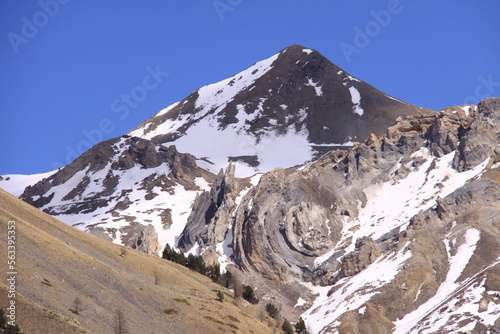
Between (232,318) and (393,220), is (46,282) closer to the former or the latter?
(232,318)

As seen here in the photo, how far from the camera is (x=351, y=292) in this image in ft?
436

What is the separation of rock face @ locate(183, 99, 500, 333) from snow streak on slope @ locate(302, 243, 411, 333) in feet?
0.97

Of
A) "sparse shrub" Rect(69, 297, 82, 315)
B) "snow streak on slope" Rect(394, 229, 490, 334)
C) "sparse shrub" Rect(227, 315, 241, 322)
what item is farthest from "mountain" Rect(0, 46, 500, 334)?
"sparse shrub" Rect(69, 297, 82, 315)

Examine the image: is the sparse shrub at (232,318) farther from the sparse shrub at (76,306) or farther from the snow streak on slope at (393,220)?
the snow streak on slope at (393,220)

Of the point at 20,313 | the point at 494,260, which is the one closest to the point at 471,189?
the point at 494,260

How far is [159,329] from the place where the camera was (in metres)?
59.7

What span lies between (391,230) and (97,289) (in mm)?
99408

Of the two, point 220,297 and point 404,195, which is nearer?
point 220,297

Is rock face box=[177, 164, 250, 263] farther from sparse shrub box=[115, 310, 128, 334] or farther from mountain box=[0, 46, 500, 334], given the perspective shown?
sparse shrub box=[115, 310, 128, 334]

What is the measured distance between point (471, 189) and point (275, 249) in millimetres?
40144

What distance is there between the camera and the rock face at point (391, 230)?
401 feet

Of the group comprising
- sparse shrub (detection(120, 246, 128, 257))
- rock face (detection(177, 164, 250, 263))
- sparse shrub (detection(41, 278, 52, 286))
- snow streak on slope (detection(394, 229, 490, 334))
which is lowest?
snow streak on slope (detection(394, 229, 490, 334))
